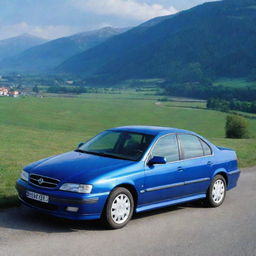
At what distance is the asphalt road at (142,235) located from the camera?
19.5ft

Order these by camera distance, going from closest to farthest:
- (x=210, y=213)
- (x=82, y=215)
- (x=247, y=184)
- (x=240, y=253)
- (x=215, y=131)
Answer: (x=240, y=253) < (x=82, y=215) < (x=210, y=213) < (x=247, y=184) < (x=215, y=131)

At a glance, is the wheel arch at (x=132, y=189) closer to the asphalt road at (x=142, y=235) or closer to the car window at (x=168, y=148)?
the asphalt road at (x=142, y=235)

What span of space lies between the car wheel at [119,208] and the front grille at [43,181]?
2.82ft

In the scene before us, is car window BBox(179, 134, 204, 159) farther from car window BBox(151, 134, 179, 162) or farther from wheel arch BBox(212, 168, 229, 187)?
wheel arch BBox(212, 168, 229, 187)

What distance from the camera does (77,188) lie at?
670 cm

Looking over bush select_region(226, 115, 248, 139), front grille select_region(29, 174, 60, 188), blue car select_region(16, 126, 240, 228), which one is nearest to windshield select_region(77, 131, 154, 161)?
blue car select_region(16, 126, 240, 228)

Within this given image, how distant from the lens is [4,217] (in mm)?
7281

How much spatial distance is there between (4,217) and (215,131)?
2767 inches

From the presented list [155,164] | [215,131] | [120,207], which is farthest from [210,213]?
[215,131]

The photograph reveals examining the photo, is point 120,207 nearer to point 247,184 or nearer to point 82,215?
point 82,215

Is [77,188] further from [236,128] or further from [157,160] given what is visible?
[236,128]

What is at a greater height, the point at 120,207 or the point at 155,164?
the point at 155,164

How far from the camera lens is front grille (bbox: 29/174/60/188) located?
6814mm

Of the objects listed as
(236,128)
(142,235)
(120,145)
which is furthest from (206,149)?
(236,128)
